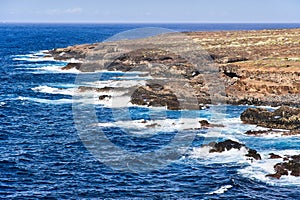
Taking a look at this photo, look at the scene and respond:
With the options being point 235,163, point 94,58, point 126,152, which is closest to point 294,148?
point 235,163

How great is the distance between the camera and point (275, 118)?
5088 centimetres

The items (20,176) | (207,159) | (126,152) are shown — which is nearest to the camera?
(20,176)

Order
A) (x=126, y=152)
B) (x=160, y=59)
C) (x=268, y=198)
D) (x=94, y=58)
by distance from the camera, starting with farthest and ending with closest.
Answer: (x=94, y=58), (x=160, y=59), (x=126, y=152), (x=268, y=198)

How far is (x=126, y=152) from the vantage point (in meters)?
43.6

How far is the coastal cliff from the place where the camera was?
6275 cm

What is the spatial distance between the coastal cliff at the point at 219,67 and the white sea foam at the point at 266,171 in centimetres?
1725

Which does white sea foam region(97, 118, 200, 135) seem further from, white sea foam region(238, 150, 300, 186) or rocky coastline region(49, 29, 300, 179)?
white sea foam region(238, 150, 300, 186)

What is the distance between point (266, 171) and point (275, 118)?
15.0 meters

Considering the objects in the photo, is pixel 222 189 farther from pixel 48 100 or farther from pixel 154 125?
pixel 48 100

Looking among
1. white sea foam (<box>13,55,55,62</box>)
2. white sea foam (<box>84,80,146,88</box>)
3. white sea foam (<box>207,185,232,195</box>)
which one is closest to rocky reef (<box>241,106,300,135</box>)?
white sea foam (<box>207,185,232,195</box>)

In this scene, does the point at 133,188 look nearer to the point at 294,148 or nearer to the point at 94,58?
the point at 294,148

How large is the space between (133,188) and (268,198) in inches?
390

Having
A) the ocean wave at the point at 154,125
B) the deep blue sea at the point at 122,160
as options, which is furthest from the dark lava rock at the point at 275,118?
the ocean wave at the point at 154,125

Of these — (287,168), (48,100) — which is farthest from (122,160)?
(48,100)
